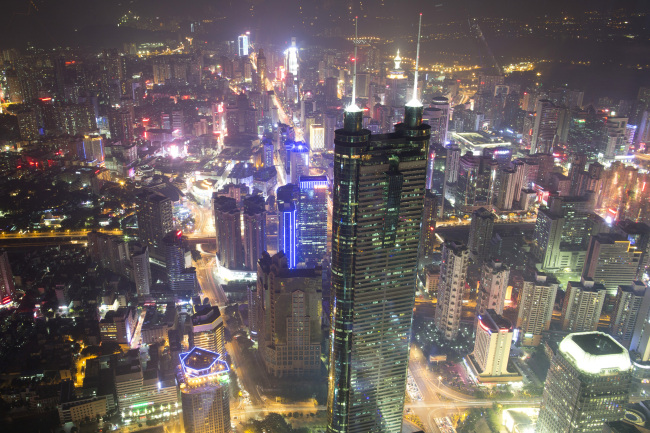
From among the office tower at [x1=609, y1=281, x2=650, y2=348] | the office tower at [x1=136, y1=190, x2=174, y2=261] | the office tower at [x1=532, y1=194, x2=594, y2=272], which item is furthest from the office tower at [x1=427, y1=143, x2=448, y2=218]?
the office tower at [x1=136, y1=190, x2=174, y2=261]

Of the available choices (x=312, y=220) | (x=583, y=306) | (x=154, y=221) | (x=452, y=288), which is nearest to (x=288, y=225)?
(x=312, y=220)

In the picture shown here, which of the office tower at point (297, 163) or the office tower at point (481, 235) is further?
the office tower at point (297, 163)

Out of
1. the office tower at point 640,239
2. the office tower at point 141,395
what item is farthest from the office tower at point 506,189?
the office tower at point 141,395

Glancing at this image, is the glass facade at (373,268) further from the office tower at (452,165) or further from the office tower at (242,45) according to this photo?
the office tower at (242,45)

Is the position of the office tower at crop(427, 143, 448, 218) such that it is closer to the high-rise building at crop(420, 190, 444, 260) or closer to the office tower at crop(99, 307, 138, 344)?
the high-rise building at crop(420, 190, 444, 260)

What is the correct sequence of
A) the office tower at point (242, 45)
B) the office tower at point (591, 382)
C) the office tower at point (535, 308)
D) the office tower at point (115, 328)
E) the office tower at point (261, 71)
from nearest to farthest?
the office tower at point (591, 382) < the office tower at point (115, 328) < the office tower at point (535, 308) < the office tower at point (261, 71) < the office tower at point (242, 45)

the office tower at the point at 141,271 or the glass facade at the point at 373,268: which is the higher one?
the glass facade at the point at 373,268
